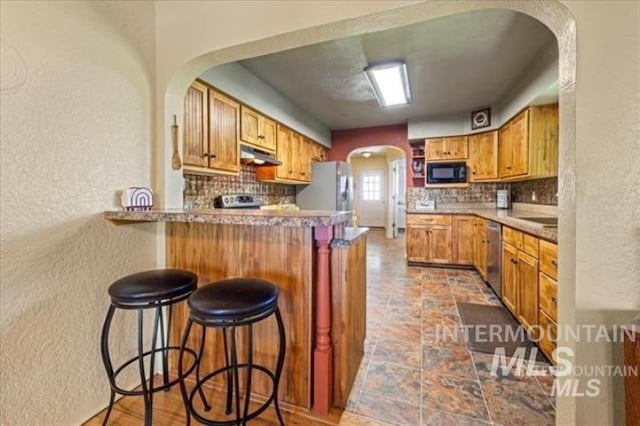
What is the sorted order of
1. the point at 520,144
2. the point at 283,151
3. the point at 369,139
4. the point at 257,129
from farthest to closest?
the point at 369,139 < the point at 283,151 < the point at 520,144 < the point at 257,129

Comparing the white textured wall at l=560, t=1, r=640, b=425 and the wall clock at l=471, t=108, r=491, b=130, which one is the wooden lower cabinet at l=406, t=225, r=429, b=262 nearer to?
the wall clock at l=471, t=108, r=491, b=130

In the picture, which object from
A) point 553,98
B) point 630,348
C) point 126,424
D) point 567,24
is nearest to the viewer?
point 630,348

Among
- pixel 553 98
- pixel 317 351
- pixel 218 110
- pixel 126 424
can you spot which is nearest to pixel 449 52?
pixel 553 98

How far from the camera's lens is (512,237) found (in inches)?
106

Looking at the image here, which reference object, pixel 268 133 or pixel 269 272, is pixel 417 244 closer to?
pixel 268 133

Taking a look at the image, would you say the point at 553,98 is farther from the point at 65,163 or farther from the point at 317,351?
the point at 65,163

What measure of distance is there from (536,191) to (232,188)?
386 cm

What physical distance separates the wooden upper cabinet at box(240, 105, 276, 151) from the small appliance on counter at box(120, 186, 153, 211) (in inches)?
60.4

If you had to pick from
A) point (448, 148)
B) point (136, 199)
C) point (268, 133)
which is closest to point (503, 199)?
point (448, 148)

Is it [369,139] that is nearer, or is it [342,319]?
[342,319]

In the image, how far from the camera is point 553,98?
298 cm

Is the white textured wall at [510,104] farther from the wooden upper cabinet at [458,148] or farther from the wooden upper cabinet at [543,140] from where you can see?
the wooden upper cabinet at [543,140]

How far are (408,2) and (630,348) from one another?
5.04 ft

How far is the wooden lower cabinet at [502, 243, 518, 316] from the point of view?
259 centimetres
